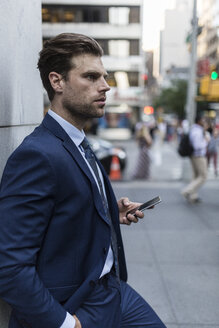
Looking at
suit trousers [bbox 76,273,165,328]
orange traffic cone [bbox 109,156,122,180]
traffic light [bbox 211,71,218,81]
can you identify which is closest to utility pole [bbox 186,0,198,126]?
traffic light [bbox 211,71,218,81]

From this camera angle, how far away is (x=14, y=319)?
1725mm

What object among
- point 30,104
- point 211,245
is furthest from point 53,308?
point 211,245

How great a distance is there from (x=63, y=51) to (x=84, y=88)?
0.18 m

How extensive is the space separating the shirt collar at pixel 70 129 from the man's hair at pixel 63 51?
0.56 ft

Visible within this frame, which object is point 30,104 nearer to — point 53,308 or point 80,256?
point 80,256

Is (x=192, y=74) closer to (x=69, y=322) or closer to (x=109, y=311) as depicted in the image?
(x=109, y=311)

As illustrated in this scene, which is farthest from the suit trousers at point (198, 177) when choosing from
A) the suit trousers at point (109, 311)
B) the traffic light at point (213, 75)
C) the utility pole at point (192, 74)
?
the suit trousers at point (109, 311)

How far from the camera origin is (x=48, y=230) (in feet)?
5.13

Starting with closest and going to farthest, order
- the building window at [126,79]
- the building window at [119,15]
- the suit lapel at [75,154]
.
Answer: the suit lapel at [75,154]
the building window at [119,15]
the building window at [126,79]

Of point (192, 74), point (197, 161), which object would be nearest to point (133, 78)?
point (192, 74)

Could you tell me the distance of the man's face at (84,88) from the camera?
1692mm

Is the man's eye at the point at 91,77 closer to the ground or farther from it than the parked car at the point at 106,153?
farther from it

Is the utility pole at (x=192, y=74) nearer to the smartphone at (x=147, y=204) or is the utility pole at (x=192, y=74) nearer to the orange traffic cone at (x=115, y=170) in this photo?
the orange traffic cone at (x=115, y=170)

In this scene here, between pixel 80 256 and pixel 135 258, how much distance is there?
3673mm
